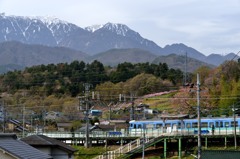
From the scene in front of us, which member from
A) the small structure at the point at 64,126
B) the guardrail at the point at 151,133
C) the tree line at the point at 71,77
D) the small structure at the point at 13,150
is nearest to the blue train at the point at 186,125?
the guardrail at the point at 151,133

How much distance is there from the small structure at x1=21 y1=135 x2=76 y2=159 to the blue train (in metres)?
14.0

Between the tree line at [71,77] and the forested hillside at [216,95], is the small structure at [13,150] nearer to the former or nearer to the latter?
the forested hillside at [216,95]

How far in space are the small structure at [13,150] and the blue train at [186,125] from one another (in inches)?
819

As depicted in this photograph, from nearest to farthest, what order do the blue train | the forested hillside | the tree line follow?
the blue train, the forested hillside, the tree line

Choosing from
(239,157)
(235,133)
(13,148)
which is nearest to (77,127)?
(235,133)

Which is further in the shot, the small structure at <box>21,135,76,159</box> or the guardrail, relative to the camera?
the guardrail

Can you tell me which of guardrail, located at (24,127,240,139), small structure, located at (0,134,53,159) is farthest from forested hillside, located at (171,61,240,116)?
small structure, located at (0,134,53,159)

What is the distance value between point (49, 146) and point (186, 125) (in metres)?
18.0

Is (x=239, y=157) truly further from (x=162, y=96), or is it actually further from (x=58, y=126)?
(x=162, y=96)

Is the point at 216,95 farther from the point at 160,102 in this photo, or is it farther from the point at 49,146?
the point at 49,146

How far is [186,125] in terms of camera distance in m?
40.6

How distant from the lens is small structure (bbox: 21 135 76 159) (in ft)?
79.8

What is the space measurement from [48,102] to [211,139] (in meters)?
42.5

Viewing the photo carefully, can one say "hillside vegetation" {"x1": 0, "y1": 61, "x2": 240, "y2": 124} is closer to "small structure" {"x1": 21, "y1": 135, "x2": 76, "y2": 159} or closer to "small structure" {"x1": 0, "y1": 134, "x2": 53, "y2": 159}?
"small structure" {"x1": 21, "y1": 135, "x2": 76, "y2": 159}
